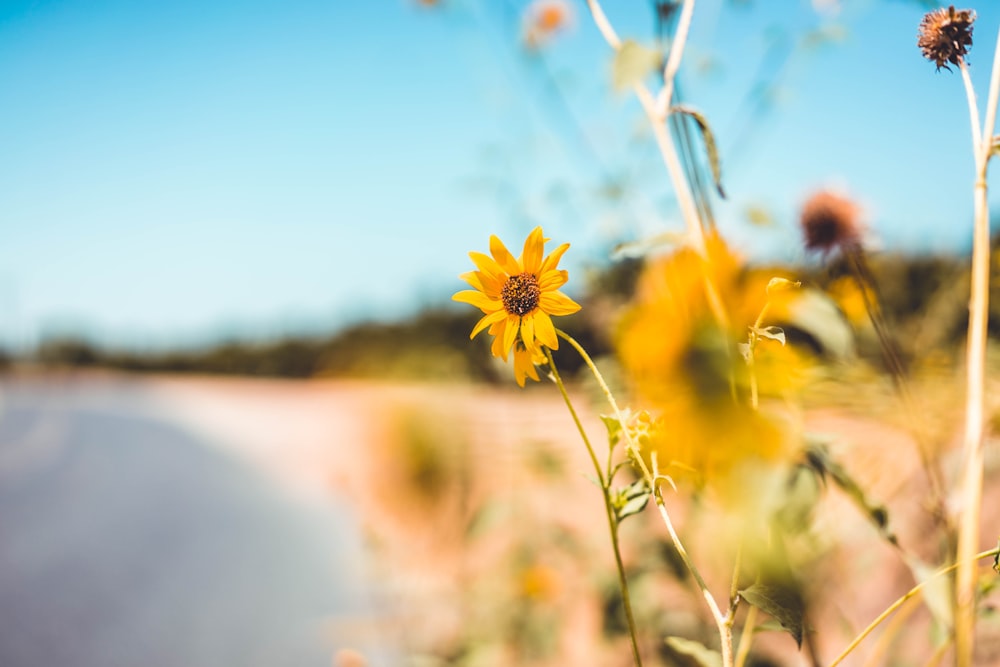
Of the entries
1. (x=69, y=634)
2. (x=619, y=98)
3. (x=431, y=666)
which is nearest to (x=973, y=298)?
(x=619, y=98)

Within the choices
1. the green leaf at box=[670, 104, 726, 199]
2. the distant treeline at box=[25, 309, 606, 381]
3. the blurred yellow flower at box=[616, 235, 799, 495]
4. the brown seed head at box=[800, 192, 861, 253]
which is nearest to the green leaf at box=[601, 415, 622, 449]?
the blurred yellow flower at box=[616, 235, 799, 495]

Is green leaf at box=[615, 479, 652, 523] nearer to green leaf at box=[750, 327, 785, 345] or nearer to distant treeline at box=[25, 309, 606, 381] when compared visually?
green leaf at box=[750, 327, 785, 345]

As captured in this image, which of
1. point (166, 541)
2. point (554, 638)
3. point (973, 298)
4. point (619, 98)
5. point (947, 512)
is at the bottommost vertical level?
point (554, 638)

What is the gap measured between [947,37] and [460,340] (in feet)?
13.4

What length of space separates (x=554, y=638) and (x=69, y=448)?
1722 mm

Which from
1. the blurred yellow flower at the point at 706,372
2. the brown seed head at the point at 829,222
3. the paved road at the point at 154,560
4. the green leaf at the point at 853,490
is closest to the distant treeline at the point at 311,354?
the paved road at the point at 154,560

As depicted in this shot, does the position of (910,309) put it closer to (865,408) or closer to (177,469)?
(865,408)

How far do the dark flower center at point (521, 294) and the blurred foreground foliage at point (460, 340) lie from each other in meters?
0.31

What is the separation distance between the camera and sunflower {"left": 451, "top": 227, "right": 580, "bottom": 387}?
27 cm

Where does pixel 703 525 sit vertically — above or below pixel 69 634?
above

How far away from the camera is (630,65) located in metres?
0.33

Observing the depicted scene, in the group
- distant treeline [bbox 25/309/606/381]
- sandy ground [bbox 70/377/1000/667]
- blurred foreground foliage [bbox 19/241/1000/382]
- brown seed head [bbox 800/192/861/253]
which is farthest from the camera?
distant treeline [bbox 25/309/606/381]

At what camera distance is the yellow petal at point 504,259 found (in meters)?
0.27

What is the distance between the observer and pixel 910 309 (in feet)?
5.83
